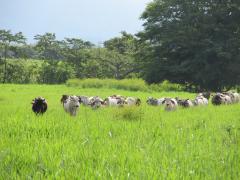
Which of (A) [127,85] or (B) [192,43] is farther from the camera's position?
(B) [192,43]

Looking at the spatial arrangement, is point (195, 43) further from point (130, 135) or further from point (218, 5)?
point (130, 135)

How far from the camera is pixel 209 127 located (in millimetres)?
9758

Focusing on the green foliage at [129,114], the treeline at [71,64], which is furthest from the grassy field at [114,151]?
the treeline at [71,64]

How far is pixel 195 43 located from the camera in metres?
31.0

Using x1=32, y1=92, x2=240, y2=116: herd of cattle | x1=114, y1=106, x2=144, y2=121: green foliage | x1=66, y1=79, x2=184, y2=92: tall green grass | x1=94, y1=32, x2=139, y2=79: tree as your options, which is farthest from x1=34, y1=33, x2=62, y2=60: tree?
x1=114, y1=106, x2=144, y2=121: green foliage

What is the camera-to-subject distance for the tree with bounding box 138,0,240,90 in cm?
3100

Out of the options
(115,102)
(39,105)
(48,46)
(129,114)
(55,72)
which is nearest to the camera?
(129,114)

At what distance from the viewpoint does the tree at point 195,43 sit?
31000mm

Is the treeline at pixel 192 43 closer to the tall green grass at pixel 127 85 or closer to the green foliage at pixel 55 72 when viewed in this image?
the tall green grass at pixel 127 85

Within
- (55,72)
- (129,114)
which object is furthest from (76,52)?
(129,114)

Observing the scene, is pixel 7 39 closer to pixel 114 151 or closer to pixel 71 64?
pixel 71 64

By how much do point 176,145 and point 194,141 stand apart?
0.62 m

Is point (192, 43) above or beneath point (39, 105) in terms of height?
above

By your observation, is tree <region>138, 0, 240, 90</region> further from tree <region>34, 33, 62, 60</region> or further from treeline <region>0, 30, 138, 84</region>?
tree <region>34, 33, 62, 60</region>
